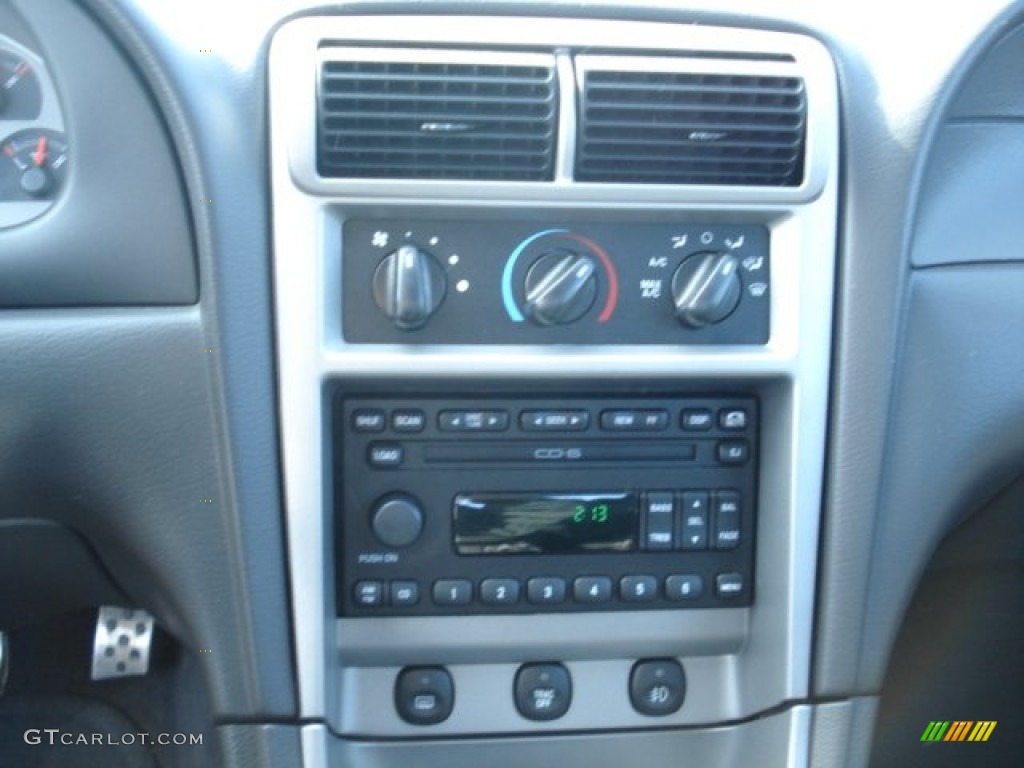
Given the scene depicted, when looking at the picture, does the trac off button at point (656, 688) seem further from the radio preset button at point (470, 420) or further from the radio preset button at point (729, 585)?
the radio preset button at point (470, 420)

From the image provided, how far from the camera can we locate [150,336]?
1.13 meters

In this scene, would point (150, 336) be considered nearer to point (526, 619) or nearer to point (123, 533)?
point (123, 533)

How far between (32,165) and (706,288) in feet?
2.41

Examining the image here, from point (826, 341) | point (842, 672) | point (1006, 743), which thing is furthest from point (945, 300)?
point (1006, 743)

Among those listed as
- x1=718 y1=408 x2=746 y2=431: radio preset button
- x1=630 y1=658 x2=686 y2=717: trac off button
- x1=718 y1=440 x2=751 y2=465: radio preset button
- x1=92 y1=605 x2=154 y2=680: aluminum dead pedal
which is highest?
x1=718 y1=408 x2=746 y2=431: radio preset button

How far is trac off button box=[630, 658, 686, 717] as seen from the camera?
130 cm

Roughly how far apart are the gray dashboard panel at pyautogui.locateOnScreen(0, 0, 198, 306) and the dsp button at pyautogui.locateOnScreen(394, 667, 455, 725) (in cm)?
49

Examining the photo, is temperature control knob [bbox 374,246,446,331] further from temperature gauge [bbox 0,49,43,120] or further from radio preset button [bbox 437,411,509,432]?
temperature gauge [bbox 0,49,43,120]

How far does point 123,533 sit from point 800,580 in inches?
29.4

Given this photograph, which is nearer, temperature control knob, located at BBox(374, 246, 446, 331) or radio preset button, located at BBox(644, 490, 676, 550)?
temperature control knob, located at BBox(374, 246, 446, 331)

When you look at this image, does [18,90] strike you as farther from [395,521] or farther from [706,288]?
[706,288]

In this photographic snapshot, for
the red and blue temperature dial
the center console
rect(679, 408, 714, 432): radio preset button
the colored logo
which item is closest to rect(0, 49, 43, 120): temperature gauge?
the center console

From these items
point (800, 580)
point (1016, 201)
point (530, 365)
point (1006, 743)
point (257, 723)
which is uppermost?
point (1016, 201)

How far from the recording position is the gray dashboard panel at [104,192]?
1117 mm
